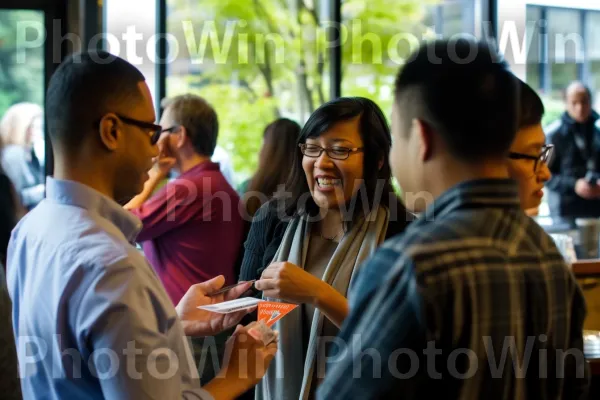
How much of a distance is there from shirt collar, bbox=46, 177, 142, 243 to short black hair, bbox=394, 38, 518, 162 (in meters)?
0.57

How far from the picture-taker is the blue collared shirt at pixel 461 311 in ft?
3.76

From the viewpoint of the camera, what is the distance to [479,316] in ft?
3.78

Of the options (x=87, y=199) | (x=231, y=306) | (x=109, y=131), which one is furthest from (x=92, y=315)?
(x=231, y=306)

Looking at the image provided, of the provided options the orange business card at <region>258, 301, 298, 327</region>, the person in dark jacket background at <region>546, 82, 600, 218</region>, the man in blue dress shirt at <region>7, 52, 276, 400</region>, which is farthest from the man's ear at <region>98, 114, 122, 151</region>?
the person in dark jacket background at <region>546, 82, 600, 218</region>

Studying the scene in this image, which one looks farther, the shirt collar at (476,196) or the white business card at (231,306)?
the white business card at (231,306)

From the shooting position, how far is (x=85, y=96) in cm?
154

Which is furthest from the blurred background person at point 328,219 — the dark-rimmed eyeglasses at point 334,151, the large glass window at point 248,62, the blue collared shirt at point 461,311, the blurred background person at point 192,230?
the large glass window at point 248,62

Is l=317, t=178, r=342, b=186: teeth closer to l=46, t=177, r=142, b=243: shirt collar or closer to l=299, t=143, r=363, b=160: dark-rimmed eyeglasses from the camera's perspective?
l=299, t=143, r=363, b=160: dark-rimmed eyeglasses

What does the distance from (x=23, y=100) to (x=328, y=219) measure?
2.96 meters

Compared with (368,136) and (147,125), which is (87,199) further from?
(368,136)

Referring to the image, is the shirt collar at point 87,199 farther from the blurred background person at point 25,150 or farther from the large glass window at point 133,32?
the large glass window at point 133,32

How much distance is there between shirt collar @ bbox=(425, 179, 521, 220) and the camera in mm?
1221

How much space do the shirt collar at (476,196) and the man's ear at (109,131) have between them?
2.01 ft

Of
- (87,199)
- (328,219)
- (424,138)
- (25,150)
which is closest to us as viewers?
(424,138)
